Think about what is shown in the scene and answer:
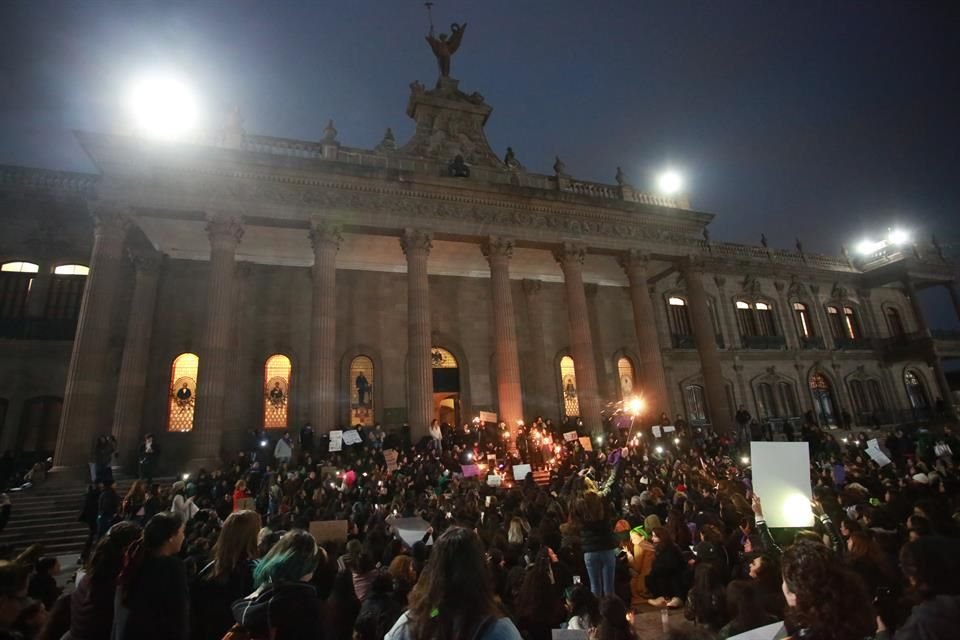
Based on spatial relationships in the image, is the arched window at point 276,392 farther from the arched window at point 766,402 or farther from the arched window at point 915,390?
the arched window at point 915,390

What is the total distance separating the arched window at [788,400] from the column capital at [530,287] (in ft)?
58.3

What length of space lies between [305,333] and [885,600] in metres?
22.3

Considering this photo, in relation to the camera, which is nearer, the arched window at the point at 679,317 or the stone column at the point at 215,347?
the stone column at the point at 215,347

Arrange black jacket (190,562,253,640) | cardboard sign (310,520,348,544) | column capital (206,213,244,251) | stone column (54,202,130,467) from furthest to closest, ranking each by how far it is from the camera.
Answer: column capital (206,213,244,251), stone column (54,202,130,467), cardboard sign (310,520,348,544), black jacket (190,562,253,640)

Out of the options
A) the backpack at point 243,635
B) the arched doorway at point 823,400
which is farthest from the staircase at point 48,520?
the arched doorway at point 823,400

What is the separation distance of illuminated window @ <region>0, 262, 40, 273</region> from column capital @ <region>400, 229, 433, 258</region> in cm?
1575

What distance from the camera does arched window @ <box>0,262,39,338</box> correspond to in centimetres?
1888

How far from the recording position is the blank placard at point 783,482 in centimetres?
548

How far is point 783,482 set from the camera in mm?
5574

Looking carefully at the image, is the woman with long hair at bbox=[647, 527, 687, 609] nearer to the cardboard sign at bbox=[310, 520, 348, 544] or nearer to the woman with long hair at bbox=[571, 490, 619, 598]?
the woman with long hair at bbox=[571, 490, 619, 598]

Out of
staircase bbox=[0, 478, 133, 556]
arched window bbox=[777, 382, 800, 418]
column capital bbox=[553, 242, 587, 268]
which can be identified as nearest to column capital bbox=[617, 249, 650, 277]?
column capital bbox=[553, 242, 587, 268]

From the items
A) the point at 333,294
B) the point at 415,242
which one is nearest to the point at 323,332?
the point at 333,294

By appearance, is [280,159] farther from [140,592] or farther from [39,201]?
[140,592]

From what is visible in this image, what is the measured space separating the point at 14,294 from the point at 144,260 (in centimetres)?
502
